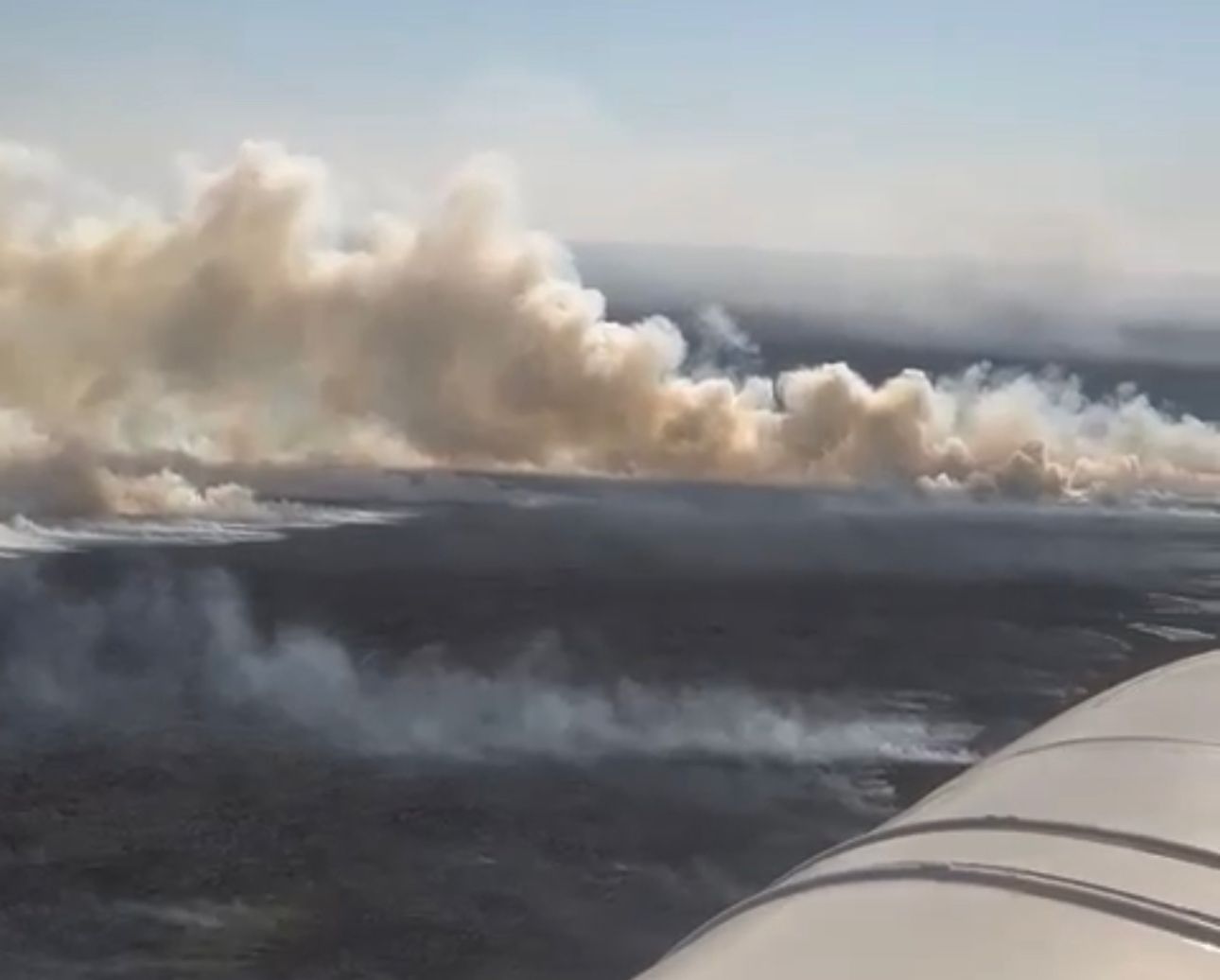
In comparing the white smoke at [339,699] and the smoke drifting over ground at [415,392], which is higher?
the smoke drifting over ground at [415,392]

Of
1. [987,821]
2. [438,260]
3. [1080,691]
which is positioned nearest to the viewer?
[987,821]

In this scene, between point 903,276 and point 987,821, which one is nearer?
point 987,821

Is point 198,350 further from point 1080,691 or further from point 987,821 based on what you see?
point 987,821

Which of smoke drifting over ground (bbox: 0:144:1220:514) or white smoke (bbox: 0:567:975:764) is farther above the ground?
smoke drifting over ground (bbox: 0:144:1220:514)

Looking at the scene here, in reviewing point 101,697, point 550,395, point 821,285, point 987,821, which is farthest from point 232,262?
point 987,821
